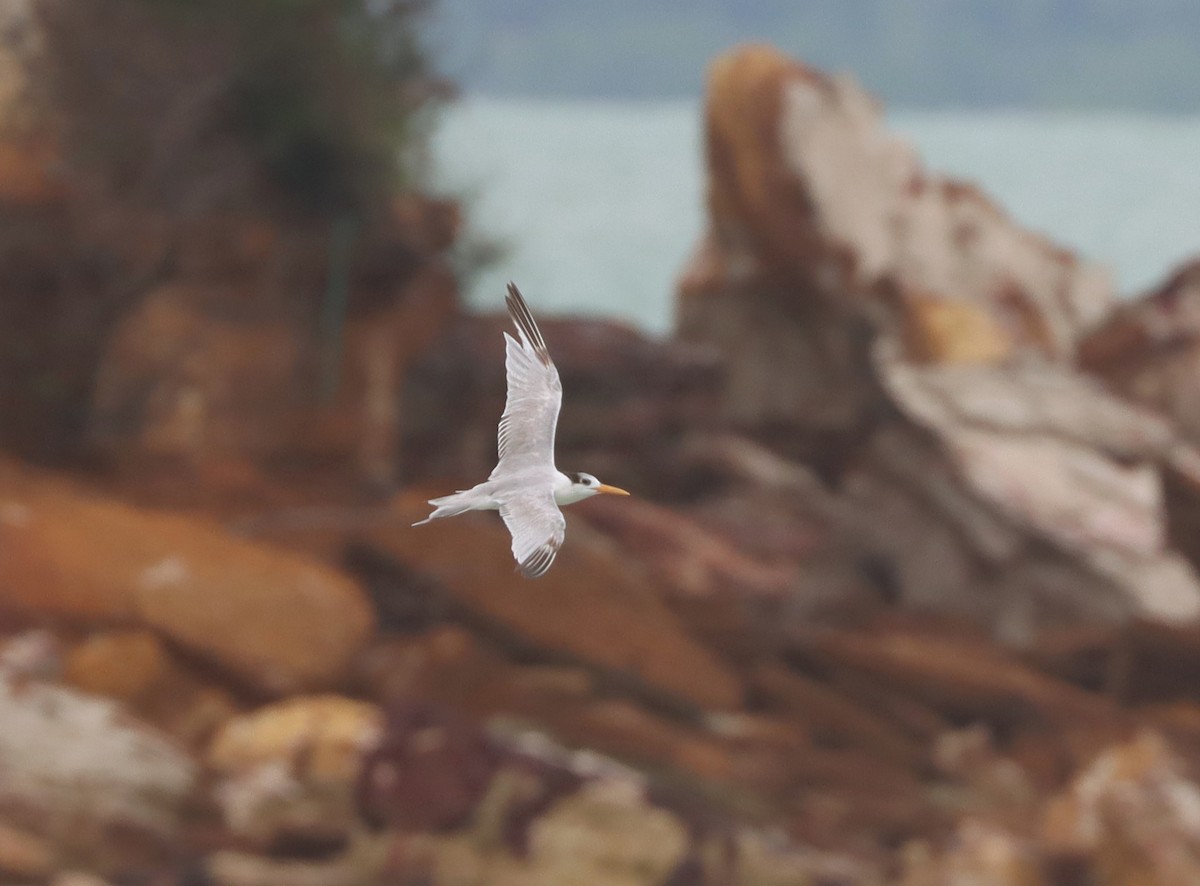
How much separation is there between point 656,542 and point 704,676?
84.6 inches

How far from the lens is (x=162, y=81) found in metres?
10.2

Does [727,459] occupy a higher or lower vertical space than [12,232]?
higher

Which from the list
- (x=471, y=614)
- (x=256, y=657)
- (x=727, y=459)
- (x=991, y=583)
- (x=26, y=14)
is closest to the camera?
(x=256, y=657)

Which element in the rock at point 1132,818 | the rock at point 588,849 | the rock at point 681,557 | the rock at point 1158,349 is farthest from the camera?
the rock at point 1158,349

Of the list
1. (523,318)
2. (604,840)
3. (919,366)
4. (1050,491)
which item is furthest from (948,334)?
(523,318)

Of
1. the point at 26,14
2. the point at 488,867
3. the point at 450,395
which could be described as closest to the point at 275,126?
the point at 26,14

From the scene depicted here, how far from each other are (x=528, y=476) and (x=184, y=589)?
6572mm

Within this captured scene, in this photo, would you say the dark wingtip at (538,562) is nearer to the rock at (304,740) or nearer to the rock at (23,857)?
the rock at (23,857)

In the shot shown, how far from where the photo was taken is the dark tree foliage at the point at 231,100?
10195 mm

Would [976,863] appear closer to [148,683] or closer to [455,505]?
[148,683]

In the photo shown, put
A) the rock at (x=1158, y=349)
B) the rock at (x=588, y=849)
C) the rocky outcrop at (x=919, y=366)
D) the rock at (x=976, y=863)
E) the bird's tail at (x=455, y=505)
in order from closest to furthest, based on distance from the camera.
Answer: the bird's tail at (x=455, y=505), the rock at (x=588, y=849), the rock at (x=976, y=863), the rocky outcrop at (x=919, y=366), the rock at (x=1158, y=349)

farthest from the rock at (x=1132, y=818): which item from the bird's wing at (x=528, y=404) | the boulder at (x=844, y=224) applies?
the boulder at (x=844, y=224)

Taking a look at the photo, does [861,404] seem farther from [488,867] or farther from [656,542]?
[488,867]

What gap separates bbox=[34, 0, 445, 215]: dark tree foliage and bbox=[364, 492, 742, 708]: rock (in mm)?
3191
